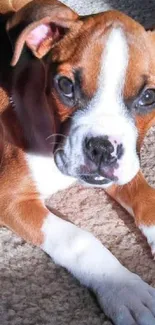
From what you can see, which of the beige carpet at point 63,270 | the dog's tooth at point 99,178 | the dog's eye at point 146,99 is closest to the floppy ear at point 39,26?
the dog's eye at point 146,99

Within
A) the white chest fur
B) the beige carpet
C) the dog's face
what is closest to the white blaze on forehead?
the dog's face

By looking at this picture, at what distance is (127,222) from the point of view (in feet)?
7.48

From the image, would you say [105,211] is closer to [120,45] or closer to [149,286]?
[149,286]

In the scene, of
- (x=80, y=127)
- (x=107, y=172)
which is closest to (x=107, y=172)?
(x=107, y=172)

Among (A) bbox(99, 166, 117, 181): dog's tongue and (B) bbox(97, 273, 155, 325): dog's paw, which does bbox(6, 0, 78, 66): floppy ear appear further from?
(B) bbox(97, 273, 155, 325): dog's paw

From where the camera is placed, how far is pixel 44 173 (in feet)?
7.31

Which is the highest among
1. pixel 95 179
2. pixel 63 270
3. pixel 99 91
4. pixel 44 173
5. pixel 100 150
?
pixel 99 91

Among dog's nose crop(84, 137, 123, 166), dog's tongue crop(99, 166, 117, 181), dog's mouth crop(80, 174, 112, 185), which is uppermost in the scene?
dog's nose crop(84, 137, 123, 166)

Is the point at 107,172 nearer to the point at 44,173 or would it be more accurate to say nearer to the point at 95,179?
the point at 95,179

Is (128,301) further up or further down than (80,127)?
further down

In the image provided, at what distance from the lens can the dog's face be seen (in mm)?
1900

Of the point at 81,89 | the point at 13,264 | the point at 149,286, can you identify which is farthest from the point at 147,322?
the point at 81,89

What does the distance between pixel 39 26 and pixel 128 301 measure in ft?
2.65

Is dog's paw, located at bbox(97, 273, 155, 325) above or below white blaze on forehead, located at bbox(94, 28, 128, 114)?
below
